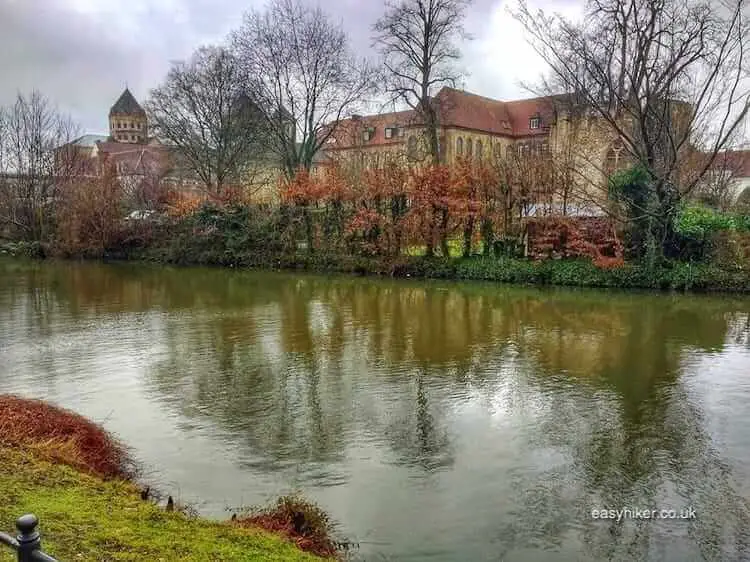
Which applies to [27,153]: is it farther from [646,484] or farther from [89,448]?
[646,484]

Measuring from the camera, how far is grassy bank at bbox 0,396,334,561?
13.2ft

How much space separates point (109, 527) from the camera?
4.32 meters

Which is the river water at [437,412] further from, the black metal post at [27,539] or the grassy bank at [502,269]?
the grassy bank at [502,269]

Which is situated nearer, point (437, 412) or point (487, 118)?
point (437, 412)

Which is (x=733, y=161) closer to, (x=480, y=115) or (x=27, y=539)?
(x=480, y=115)

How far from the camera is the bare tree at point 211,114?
3522 centimetres

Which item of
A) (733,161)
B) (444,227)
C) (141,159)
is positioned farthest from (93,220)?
(733,161)

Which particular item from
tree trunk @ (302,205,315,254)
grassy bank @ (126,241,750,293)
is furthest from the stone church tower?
tree trunk @ (302,205,315,254)

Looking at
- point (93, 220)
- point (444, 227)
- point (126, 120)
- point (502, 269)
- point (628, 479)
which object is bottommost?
point (628, 479)

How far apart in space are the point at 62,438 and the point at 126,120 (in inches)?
3847

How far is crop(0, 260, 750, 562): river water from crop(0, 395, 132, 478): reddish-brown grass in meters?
0.40

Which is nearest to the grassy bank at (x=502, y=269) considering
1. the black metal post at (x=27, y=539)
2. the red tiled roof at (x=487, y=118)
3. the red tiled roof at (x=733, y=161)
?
the red tiled roof at (x=733, y=161)

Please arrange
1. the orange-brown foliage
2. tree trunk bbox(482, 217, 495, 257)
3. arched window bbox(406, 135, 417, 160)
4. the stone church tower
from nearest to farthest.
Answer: tree trunk bbox(482, 217, 495, 257), arched window bbox(406, 135, 417, 160), the orange-brown foliage, the stone church tower

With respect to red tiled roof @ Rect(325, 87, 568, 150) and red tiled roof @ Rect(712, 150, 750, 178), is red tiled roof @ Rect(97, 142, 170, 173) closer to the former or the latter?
red tiled roof @ Rect(325, 87, 568, 150)
